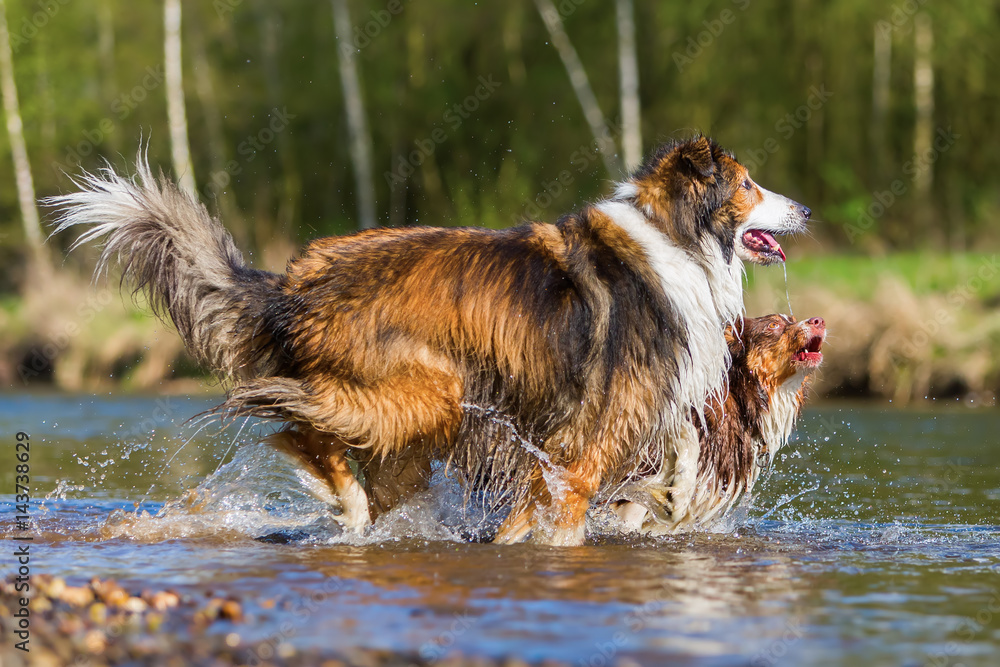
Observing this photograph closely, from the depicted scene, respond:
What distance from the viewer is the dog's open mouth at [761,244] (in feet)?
18.8

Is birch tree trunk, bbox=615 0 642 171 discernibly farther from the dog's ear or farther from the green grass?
the dog's ear

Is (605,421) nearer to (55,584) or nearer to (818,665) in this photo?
(818,665)

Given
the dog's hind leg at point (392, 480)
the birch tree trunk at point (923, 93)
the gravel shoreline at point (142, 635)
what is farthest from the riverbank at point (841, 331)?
the gravel shoreline at point (142, 635)

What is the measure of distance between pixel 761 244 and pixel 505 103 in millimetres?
20332

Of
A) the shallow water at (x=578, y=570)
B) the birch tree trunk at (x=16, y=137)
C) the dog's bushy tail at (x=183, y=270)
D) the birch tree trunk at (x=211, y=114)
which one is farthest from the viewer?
the birch tree trunk at (x=211, y=114)

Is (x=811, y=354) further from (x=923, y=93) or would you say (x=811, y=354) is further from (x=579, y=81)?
(x=923, y=93)

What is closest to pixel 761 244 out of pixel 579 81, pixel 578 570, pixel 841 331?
pixel 578 570

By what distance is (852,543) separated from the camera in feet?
19.2

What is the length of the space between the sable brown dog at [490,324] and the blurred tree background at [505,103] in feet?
48.4

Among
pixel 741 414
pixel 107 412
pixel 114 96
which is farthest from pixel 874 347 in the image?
pixel 114 96

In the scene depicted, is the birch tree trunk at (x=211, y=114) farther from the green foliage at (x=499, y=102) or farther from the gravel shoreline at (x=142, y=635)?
the gravel shoreline at (x=142, y=635)

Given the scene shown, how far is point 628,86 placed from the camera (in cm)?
2141

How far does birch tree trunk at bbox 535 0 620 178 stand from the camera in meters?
22.2

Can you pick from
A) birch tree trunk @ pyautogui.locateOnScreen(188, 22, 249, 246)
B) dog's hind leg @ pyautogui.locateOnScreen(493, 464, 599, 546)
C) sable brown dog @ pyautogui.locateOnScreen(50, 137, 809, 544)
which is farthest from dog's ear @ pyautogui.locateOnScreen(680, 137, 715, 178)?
birch tree trunk @ pyautogui.locateOnScreen(188, 22, 249, 246)
